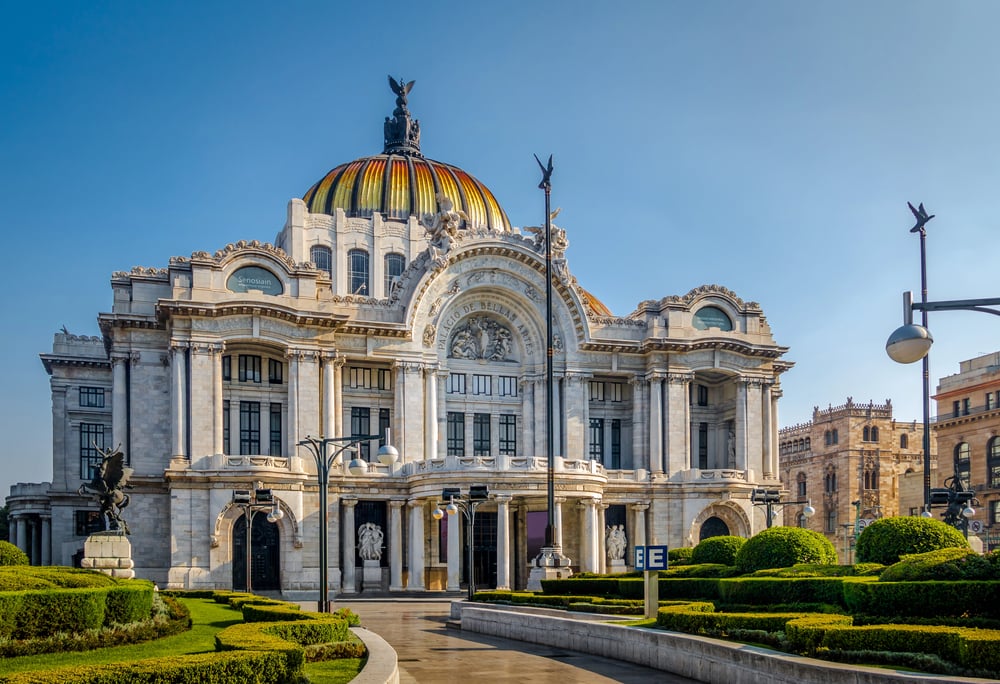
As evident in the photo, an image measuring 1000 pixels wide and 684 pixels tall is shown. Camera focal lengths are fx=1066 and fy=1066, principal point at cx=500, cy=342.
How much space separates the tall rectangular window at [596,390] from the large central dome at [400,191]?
14.0m

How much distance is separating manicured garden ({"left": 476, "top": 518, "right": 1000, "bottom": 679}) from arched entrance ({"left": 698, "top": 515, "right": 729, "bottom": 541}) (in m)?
31.5

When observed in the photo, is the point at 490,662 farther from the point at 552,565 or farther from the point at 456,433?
the point at 456,433

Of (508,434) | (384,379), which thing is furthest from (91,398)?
(508,434)

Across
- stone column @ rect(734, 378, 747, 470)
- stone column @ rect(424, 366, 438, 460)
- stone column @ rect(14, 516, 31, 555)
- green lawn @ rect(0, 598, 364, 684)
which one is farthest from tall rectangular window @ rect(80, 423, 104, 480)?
green lawn @ rect(0, 598, 364, 684)

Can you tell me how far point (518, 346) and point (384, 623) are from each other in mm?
30557

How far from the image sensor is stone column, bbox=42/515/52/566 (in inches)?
2787

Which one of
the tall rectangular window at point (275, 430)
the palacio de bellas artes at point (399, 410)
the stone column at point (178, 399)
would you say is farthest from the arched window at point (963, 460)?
the stone column at point (178, 399)

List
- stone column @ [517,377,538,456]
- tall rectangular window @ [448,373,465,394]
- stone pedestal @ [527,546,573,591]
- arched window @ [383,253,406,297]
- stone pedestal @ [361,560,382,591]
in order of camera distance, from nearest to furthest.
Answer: stone pedestal @ [527,546,573,591]
stone pedestal @ [361,560,382,591]
tall rectangular window @ [448,373,465,394]
stone column @ [517,377,538,456]
arched window @ [383,253,406,297]

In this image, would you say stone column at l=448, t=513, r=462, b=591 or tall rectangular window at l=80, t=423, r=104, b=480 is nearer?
stone column at l=448, t=513, r=462, b=591

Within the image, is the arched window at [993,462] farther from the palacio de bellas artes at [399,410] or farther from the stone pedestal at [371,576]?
the stone pedestal at [371,576]

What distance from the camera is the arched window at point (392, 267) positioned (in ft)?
239

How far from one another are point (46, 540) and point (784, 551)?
5746cm

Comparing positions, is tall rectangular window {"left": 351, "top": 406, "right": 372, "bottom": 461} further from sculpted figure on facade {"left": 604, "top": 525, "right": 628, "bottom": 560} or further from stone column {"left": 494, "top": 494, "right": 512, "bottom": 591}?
sculpted figure on facade {"left": 604, "top": 525, "right": 628, "bottom": 560}

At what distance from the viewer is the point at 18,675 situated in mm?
13570
